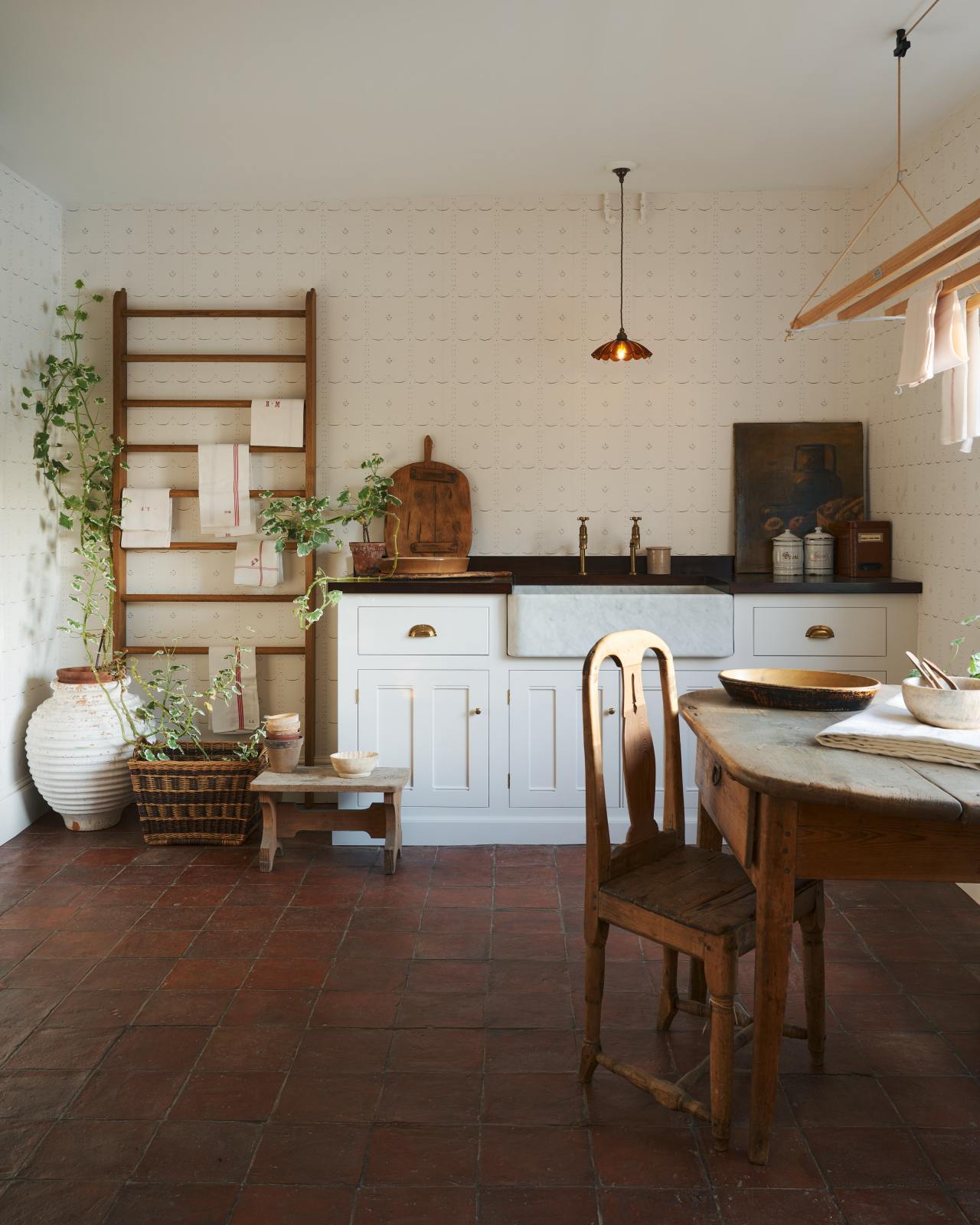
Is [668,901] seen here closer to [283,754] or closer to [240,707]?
[283,754]

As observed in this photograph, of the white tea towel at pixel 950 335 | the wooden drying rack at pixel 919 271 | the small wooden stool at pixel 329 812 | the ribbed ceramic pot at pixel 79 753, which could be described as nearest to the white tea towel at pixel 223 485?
the ribbed ceramic pot at pixel 79 753

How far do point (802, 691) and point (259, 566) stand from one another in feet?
10.0

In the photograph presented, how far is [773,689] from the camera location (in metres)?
2.51

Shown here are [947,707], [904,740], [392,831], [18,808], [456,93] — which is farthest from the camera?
[18,808]

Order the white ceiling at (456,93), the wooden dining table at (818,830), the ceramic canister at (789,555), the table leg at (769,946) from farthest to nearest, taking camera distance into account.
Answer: the ceramic canister at (789,555) < the white ceiling at (456,93) < the table leg at (769,946) < the wooden dining table at (818,830)

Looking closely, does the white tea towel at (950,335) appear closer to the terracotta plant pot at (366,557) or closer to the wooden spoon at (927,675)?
the wooden spoon at (927,675)

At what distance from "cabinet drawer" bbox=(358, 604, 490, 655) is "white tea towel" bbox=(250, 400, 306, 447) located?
3.47 ft

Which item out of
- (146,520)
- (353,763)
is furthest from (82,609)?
(353,763)

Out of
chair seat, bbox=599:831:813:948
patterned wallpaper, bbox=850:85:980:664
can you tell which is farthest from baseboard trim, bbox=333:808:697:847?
chair seat, bbox=599:831:813:948

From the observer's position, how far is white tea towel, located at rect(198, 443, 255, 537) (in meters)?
4.89

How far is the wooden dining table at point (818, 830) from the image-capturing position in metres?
1.82

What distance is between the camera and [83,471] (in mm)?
4902

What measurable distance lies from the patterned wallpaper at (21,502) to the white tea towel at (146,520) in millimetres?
355

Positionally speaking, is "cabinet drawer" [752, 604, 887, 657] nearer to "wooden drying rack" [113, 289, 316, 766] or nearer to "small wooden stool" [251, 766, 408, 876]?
"small wooden stool" [251, 766, 408, 876]
